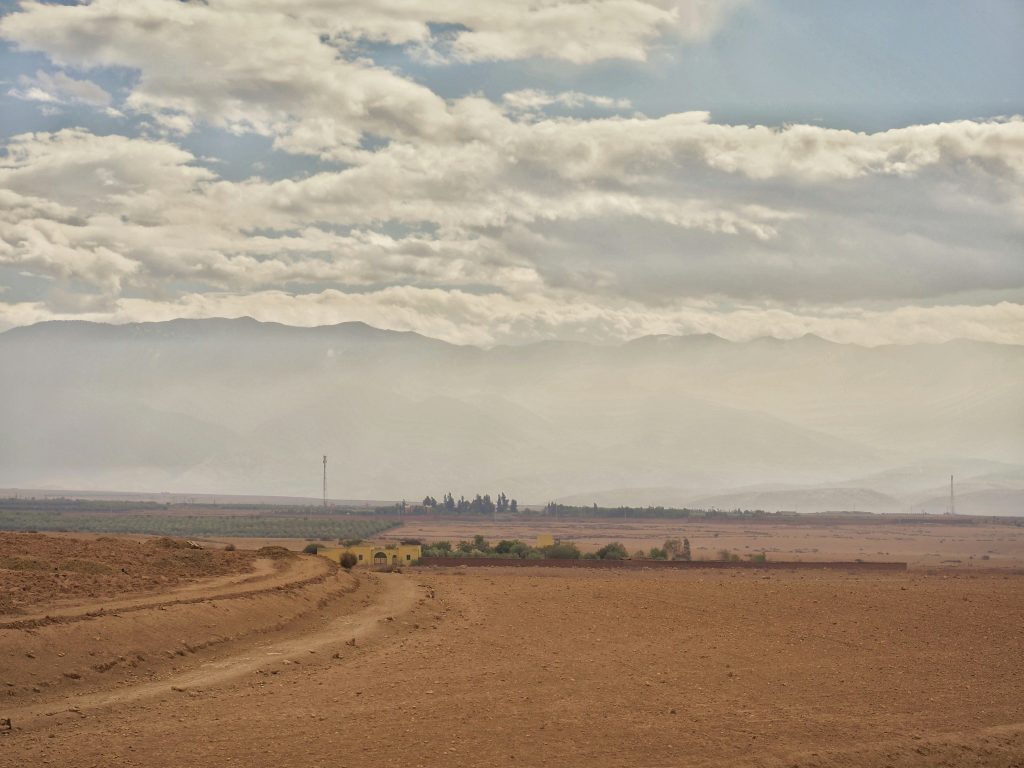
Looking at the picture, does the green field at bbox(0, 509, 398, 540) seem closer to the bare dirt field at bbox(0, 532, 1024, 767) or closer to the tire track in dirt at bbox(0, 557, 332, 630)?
the tire track in dirt at bbox(0, 557, 332, 630)

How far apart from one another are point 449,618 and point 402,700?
41.4ft

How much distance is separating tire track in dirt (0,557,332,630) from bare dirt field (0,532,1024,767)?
191 millimetres

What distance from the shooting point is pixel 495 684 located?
25.3 m

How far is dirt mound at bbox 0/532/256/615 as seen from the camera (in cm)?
2975

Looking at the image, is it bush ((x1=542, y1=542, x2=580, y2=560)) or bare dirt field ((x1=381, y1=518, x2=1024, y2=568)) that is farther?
bare dirt field ((x1=381, y1=518, x2=1024, y2=568))

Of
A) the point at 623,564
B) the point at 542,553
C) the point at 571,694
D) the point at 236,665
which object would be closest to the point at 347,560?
the point at 623,564

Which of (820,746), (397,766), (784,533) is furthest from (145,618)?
(784,533)

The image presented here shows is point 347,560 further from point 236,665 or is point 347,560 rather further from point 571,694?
point 571,694

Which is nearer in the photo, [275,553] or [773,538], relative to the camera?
[275,553]

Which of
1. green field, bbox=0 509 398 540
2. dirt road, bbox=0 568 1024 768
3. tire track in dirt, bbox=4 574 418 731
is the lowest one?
green field, bbox=0 509 398 540

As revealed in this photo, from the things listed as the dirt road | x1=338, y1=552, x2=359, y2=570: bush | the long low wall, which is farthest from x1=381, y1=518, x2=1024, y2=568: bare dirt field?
the dirt road

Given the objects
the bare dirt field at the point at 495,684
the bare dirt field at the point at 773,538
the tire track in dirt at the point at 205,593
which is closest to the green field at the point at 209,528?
the bare dirt field at the point at 773,538

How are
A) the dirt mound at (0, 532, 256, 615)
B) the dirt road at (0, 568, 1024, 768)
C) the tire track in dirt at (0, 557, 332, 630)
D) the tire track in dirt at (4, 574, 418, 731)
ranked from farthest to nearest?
the dirt mound at (0, 532, 256, 615) < the tire track in dirt at (0, 557, 332, 630) < the tire track in dirt at (4, 574, 418, 731) < the dirt road at (0, 568, 1024, 768)

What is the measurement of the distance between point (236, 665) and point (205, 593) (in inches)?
305
